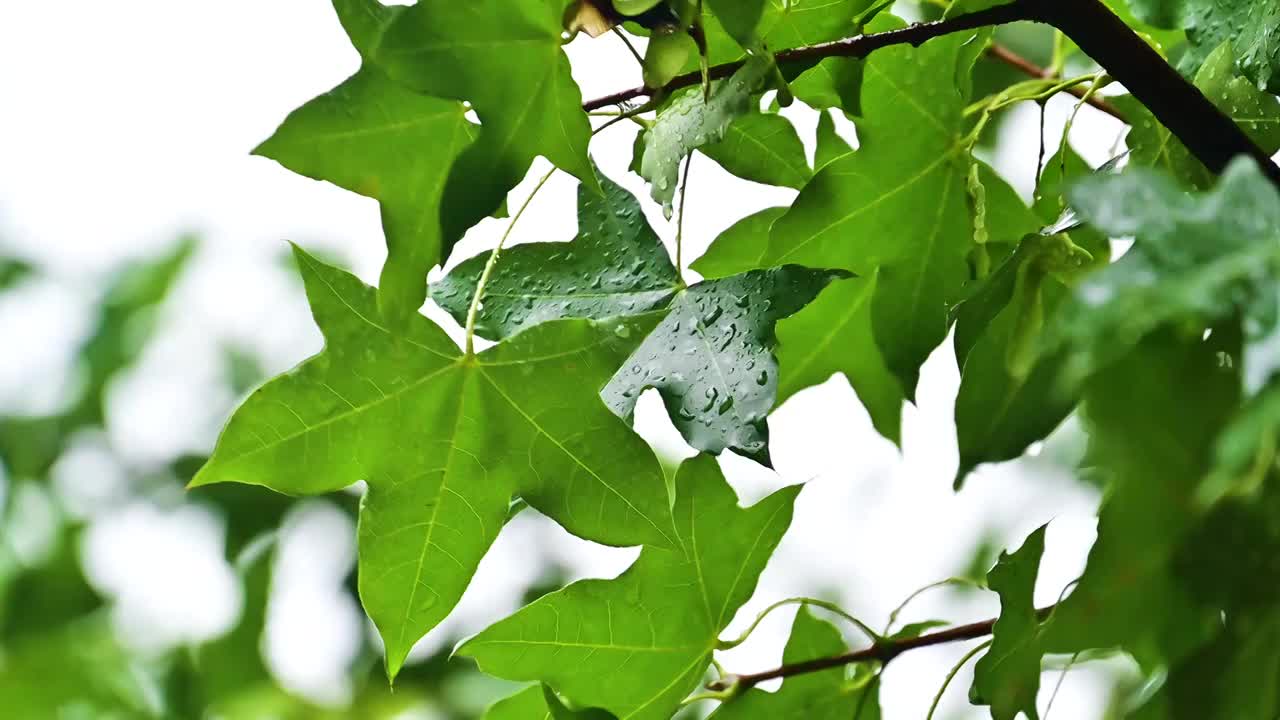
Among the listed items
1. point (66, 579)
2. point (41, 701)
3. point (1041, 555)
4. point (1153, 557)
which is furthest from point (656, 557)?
point (66, 579)

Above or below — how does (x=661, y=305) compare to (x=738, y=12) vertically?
below

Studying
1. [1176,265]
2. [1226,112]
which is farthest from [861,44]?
[1176,265]

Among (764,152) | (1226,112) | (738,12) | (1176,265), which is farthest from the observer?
(764,152)

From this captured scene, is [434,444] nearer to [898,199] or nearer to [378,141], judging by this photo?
[378,141]

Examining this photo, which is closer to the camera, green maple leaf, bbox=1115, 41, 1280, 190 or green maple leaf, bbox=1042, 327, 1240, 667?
green maple leaf, bbox=1042, 327, 1240, 667

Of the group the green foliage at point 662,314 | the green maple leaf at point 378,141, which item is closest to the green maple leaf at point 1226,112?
the green foliage at point 662,314

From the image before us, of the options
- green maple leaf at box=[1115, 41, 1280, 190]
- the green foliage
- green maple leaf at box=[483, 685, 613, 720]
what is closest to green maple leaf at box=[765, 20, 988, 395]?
the green foliage

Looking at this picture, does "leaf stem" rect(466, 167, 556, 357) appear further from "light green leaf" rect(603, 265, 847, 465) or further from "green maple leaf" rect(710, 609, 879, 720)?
"green maple leaf" rect(710, 609, 879, 720)
